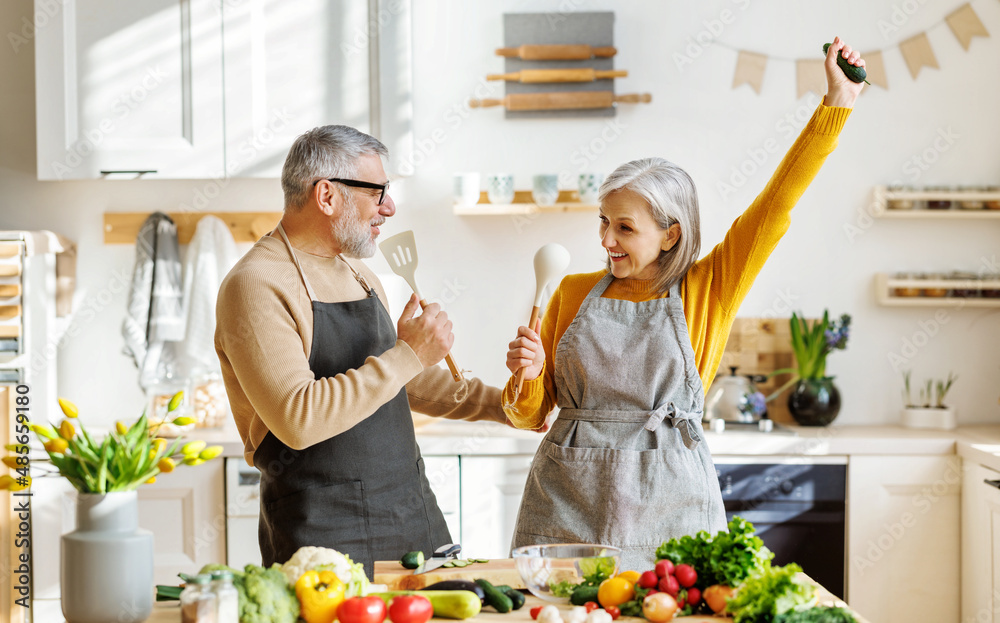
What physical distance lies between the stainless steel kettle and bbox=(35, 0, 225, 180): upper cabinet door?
172cm

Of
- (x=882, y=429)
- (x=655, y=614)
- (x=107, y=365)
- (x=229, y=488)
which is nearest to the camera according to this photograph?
(x=655, y=614)

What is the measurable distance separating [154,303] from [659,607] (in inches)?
92.6

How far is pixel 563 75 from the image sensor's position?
302 centimetres

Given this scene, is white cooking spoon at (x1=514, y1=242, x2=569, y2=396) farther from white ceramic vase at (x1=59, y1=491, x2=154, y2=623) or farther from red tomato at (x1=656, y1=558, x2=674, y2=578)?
white ceramic vase at (x1=59, y1=491, x2=154, y2=623)

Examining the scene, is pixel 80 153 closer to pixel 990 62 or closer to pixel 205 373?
pixel 205 373

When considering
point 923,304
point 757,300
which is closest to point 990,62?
point 923,304

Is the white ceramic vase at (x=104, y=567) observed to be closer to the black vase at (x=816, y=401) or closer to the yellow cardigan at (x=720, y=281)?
the yellow cardigan at (x=720, y=281)

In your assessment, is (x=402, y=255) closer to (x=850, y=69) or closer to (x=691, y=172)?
(x=850, y=69)

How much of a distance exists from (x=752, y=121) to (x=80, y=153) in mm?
2224

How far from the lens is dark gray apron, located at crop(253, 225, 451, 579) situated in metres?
1.59

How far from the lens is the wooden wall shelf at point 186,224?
307cm

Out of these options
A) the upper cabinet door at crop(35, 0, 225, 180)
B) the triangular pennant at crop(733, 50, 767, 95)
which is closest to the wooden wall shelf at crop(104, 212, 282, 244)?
the upper cabinet door at crop(35, 0, 225, 180)

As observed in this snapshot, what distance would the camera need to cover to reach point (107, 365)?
3115mm

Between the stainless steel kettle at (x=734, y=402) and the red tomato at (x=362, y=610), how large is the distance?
6.37 ft
